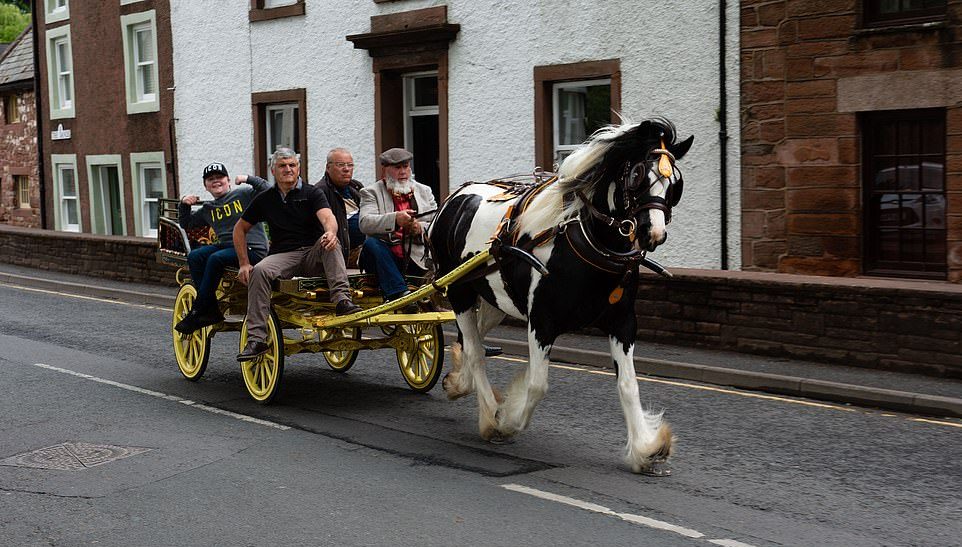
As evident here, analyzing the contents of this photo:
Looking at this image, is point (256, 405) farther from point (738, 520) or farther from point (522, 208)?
point (738, 520)

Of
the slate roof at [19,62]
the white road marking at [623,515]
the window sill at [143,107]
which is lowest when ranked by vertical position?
the white road marking at [623,515]

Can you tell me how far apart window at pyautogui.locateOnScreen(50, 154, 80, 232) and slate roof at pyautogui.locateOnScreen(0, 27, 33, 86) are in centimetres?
419

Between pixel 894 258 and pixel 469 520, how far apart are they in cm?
834

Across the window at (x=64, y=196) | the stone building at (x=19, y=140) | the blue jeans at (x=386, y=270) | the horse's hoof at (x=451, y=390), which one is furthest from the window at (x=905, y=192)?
the stone building at (x=19, y=140)

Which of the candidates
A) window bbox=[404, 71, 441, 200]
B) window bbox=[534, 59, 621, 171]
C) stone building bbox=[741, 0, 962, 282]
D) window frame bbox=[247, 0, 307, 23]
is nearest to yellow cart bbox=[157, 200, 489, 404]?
stone building bbox=[741, 0, 962, 282]

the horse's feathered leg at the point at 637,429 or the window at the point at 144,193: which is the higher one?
the window at the point at 144,193

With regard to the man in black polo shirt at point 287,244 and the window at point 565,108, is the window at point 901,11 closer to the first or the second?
the window at point 565,108

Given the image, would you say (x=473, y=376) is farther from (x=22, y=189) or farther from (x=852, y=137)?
(x=22, y=189)

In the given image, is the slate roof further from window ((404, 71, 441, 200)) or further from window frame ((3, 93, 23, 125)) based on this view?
window ((404, 71, 441, 200))

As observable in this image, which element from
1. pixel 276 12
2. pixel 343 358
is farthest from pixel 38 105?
pixel 343 358

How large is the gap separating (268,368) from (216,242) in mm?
1933

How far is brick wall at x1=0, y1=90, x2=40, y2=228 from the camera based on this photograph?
105 feet

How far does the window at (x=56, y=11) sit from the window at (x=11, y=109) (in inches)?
214

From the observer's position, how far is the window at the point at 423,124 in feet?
61.3
